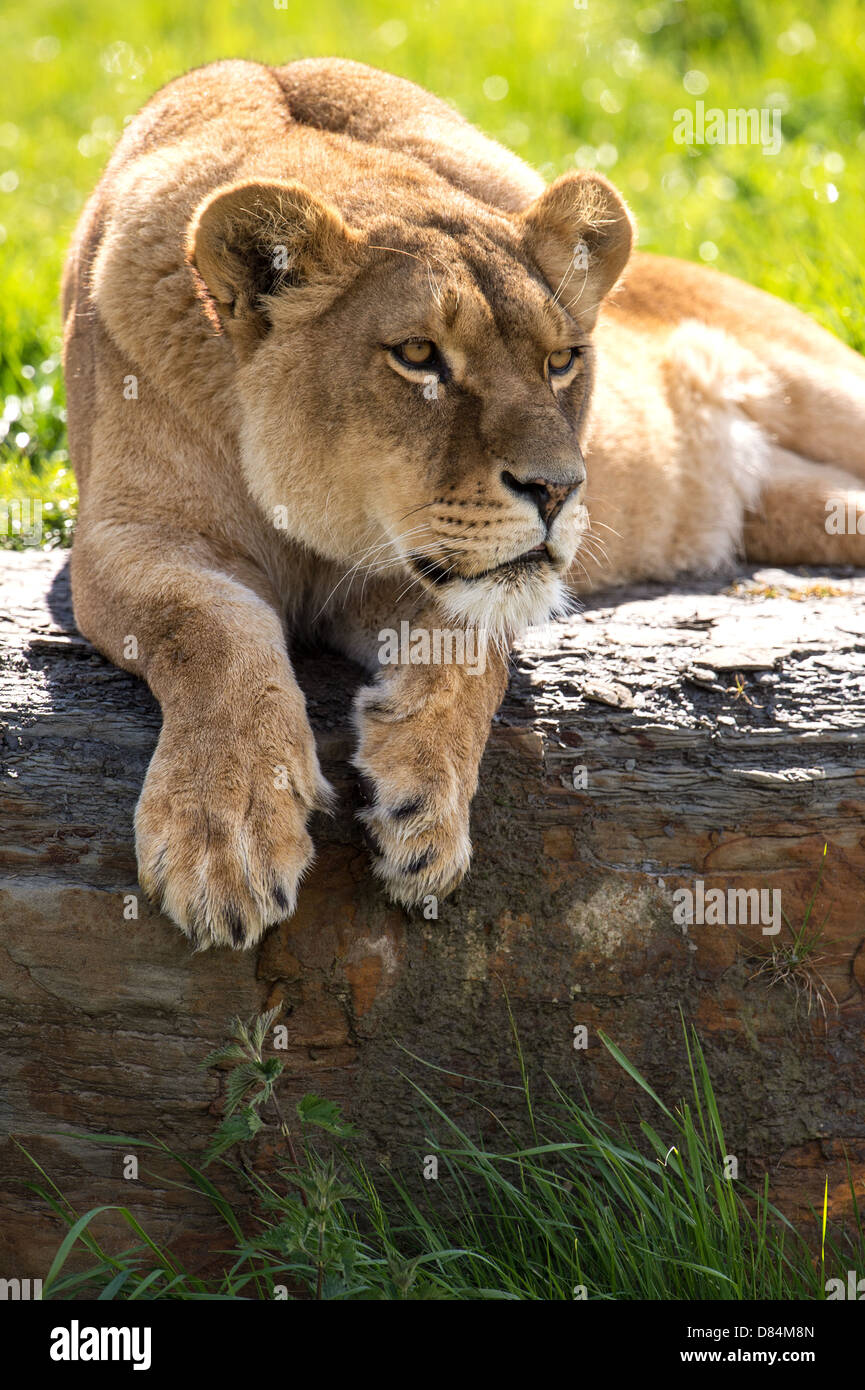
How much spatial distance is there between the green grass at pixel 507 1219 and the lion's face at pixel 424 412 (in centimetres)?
105

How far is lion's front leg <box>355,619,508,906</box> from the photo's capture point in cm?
272

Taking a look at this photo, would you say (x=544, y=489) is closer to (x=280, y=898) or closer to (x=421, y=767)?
(x=421, y=767)

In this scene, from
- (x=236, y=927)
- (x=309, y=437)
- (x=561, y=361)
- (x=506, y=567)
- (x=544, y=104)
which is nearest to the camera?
(x=236, y=927)

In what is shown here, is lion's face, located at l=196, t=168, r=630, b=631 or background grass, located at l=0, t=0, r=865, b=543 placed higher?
background grass, located at l=0, t=0, r=865, b=543

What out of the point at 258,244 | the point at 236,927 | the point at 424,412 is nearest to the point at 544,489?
the point at 424,412

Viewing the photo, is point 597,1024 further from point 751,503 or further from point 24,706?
point 751,503

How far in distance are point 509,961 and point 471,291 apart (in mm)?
1443

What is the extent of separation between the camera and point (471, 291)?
2.92m

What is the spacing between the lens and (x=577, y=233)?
10.8 feet

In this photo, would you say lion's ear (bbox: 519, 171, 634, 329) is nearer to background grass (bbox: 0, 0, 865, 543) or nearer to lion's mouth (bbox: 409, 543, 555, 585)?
lion's mouth (bbox: 409, 543, 555, 585)

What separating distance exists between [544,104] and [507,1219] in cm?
785
